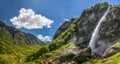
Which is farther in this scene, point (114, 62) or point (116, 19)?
point (116, 19)

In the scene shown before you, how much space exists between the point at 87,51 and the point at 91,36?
45213mm

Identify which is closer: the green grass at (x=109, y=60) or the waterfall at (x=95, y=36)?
the green grass at (x=109, y=60)

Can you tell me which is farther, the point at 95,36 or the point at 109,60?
the point at 95,36

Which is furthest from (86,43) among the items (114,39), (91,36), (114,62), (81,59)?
(114,62)

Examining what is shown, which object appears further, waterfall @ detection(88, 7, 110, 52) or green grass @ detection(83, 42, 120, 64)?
waterfall @ detection(88, 7, 110, 52)

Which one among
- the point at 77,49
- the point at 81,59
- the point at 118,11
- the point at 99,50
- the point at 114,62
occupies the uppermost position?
the point at 118,11

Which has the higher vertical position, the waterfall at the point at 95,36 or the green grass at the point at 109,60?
the waterfall at the point at 95,36

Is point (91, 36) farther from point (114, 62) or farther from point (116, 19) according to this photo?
point (114, 62)

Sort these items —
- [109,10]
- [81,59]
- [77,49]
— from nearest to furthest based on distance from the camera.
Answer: [81,59] → [77,49] → [109,10]

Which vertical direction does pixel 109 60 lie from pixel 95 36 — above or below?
below

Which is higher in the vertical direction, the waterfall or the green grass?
the waterfall

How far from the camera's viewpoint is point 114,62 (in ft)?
363

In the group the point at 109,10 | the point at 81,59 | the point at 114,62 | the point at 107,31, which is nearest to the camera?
the point at 114,62

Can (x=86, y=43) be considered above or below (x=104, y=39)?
above
